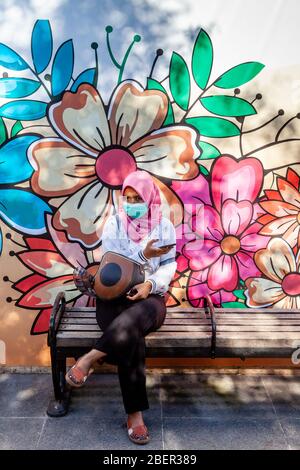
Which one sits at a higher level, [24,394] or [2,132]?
[2,132]

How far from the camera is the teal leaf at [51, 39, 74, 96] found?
11.3 feet

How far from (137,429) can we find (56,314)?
931 mm

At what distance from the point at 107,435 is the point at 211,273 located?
4.68ft

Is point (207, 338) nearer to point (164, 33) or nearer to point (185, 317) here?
point (185, 317)

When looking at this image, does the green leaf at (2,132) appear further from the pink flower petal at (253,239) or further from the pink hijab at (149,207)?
the pink flower petal at (253,239)

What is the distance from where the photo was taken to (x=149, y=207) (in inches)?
131

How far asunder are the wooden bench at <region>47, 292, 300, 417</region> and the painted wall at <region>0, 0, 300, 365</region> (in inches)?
14.7

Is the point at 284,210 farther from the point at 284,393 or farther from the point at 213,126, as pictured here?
the point at 284,393

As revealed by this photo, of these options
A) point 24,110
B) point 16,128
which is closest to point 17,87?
point 24,110

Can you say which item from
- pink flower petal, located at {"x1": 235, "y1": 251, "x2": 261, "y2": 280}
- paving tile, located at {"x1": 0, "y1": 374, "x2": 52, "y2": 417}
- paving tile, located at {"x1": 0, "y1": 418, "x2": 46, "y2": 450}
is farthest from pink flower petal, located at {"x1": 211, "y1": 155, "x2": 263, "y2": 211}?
paving tile, located at {"x1": 0, "y1": 418, "x2": 46, "y2": 450}

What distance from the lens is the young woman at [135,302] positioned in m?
3.10

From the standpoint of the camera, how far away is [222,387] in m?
3.76

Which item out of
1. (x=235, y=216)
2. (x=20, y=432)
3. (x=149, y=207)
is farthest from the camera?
(x=235, y=216)
